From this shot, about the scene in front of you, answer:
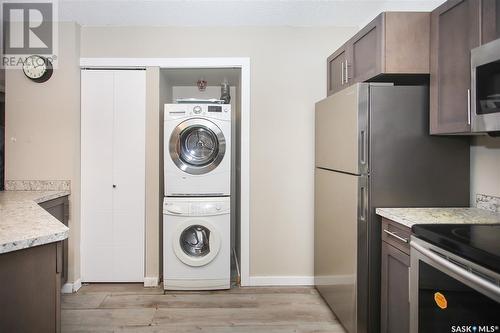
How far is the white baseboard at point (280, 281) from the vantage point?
307 cm

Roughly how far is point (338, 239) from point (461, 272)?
43.2 inches

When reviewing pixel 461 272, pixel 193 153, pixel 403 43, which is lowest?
pixel 461 272

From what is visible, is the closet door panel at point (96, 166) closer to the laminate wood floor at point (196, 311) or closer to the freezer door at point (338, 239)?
the laminate wood floor at point (196, 311)

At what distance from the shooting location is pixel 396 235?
178 cm

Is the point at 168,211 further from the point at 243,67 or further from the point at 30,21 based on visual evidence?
the point at 30,21

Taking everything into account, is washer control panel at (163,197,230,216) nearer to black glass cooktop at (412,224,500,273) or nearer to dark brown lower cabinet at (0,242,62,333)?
dark brown lower cabinet at (0,242,62,333)

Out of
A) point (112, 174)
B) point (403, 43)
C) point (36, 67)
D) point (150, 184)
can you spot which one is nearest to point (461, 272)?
point (403, 43)

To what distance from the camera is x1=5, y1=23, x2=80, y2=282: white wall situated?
291 centimetres

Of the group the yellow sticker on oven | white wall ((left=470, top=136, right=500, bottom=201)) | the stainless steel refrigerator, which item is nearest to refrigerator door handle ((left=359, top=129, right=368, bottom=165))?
the stainless steel refrigerator

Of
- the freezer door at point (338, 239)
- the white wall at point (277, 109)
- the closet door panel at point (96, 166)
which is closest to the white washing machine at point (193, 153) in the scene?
the white wall at point (277, 109)

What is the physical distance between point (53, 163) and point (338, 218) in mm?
2579

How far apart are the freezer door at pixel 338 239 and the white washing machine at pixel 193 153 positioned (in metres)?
0.91

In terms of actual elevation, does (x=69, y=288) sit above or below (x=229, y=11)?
below

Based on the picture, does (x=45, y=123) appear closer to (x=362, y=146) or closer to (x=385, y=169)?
(x=362, y=146)
